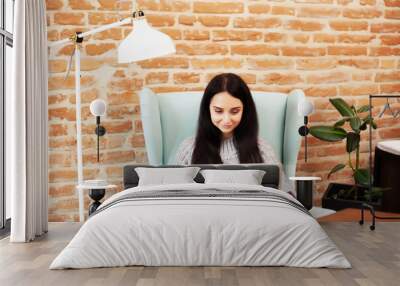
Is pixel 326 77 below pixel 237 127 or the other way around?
the other way around

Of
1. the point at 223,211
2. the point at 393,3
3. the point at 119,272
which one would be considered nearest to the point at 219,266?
the point at 223,211

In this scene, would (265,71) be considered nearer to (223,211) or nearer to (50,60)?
(50,60)

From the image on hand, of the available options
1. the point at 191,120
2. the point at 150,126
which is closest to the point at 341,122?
the point at 191,120

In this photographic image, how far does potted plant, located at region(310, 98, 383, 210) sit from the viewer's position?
18.5ft

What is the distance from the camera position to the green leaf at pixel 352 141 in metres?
5.64

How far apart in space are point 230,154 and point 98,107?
4.46 ft

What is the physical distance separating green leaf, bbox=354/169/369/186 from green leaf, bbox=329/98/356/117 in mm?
583

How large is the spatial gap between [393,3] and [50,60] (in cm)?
365

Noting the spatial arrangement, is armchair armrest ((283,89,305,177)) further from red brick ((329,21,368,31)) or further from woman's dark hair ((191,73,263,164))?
red brick ((329,21,368,31))

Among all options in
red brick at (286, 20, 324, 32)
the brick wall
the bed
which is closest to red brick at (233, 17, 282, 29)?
the brick wall

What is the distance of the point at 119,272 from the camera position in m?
3.40

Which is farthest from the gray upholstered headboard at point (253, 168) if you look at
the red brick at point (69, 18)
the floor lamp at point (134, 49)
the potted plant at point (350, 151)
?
the red brick at point (69, 18)

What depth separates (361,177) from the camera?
18.8 ft

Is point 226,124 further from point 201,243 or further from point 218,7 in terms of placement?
point 201,243
